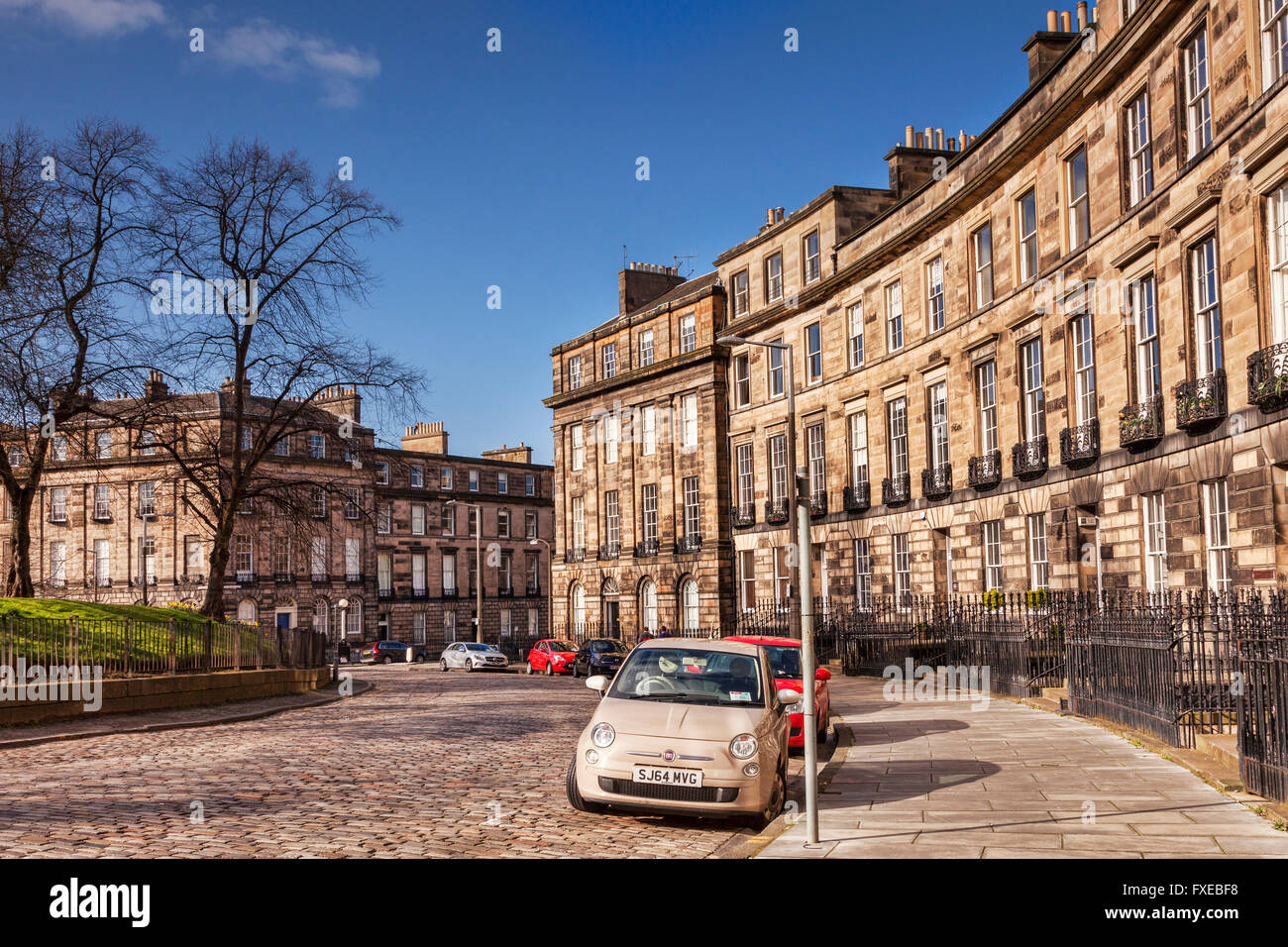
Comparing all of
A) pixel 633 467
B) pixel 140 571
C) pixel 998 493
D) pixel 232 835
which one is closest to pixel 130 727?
pixel 232 835

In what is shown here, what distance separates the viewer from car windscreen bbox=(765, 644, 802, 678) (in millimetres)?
17062

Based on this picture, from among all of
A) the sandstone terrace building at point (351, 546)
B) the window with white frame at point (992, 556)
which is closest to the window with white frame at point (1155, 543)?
the window with white frame at point (992, 556)

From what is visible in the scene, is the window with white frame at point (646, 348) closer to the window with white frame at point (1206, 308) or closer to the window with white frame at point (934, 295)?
the window with white frame at point (934, 295)

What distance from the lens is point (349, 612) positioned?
76.9 meters

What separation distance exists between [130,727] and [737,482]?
106 feet

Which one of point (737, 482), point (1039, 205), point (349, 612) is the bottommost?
point (349, 612)

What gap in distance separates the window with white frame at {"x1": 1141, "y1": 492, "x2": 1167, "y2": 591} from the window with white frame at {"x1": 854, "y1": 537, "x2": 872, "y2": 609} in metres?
15.4

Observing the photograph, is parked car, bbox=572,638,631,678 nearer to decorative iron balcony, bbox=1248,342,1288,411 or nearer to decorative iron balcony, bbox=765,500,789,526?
decorative iron balcony, bbox=765,500,789,526

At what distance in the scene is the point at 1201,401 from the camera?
1978 centimetres

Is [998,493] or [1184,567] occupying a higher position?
A: [998,493]

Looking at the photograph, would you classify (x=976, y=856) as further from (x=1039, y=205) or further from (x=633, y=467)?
(x=633, y=467)

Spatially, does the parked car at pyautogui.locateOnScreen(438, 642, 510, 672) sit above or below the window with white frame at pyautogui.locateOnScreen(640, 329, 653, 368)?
below

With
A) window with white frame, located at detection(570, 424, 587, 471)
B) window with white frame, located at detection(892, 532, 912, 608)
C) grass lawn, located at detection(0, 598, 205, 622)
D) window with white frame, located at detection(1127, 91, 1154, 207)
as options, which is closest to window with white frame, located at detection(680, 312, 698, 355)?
window with white frame, located at detection(570, 424, 587, 471)

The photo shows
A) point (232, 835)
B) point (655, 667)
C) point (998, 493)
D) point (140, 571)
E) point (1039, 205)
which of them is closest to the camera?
point (232, 835)
